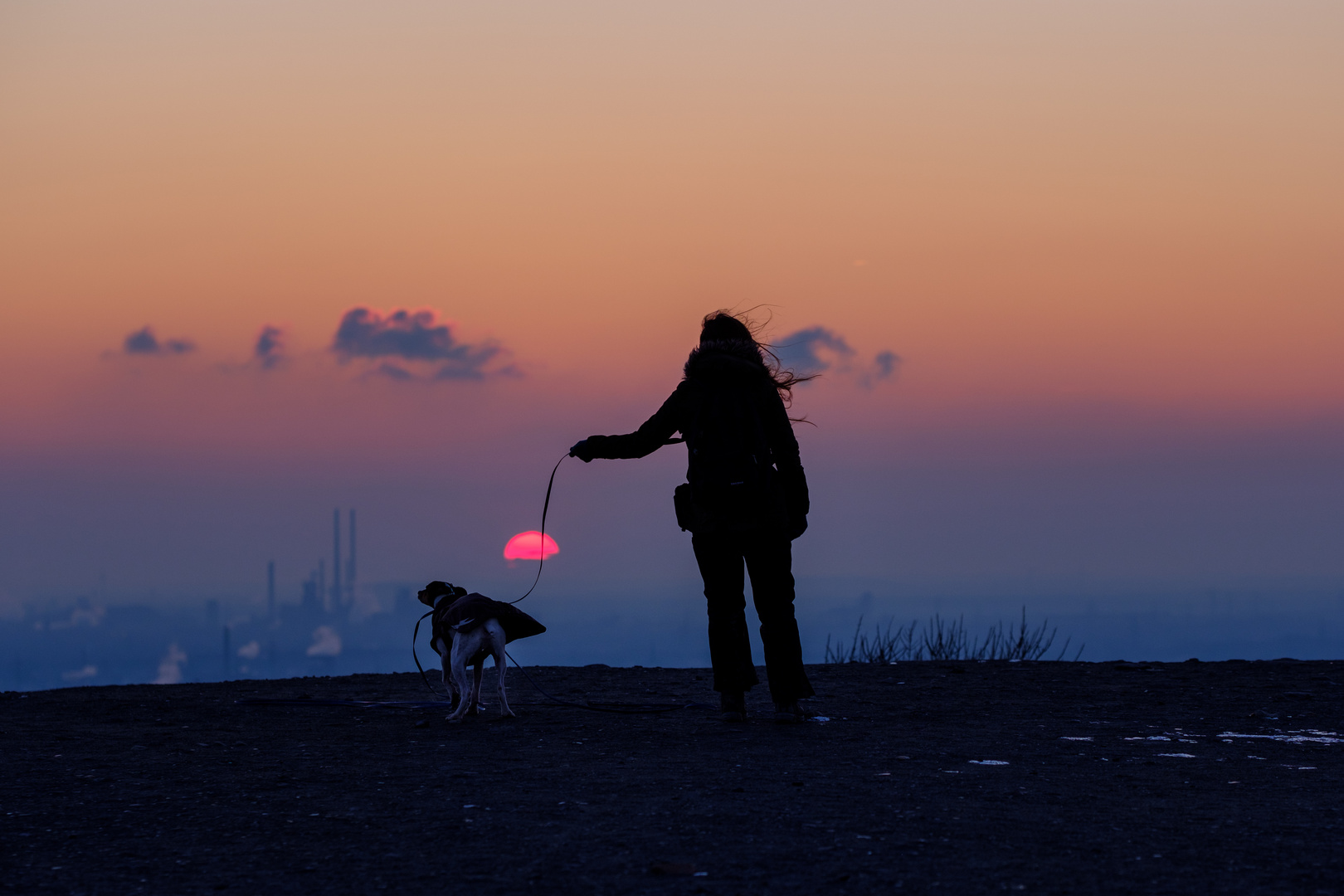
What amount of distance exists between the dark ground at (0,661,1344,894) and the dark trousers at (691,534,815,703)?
32 centimetres

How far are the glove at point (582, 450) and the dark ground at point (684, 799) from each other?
175 centimetres

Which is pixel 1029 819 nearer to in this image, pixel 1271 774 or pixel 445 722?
pixel 1271 774

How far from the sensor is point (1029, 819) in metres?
A: 5.19

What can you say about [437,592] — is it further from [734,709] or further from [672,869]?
[672,869]

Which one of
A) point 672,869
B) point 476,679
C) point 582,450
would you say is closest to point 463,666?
point 476,679

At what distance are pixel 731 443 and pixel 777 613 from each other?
45.1 inches

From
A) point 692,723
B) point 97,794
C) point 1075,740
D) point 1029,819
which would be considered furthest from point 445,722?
point 1029,819

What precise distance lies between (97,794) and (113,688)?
606 centimetres

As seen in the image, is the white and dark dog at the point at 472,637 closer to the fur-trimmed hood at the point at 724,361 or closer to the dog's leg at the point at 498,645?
the dog's leg at the point at 498,645

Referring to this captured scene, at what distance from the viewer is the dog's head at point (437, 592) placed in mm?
9383

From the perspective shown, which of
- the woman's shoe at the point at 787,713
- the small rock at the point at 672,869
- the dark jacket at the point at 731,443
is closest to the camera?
the small rock at the point at 672,869

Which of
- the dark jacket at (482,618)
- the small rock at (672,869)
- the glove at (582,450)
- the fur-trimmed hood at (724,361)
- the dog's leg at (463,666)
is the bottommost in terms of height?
the small rock at (672,869)

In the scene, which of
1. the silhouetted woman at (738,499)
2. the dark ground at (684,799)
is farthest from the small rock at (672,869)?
the silhouetted woman at (738,499)

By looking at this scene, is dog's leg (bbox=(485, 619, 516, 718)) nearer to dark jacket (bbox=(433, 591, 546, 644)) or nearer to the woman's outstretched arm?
dark jacket (bbox=(433, 591, 546, 644))
